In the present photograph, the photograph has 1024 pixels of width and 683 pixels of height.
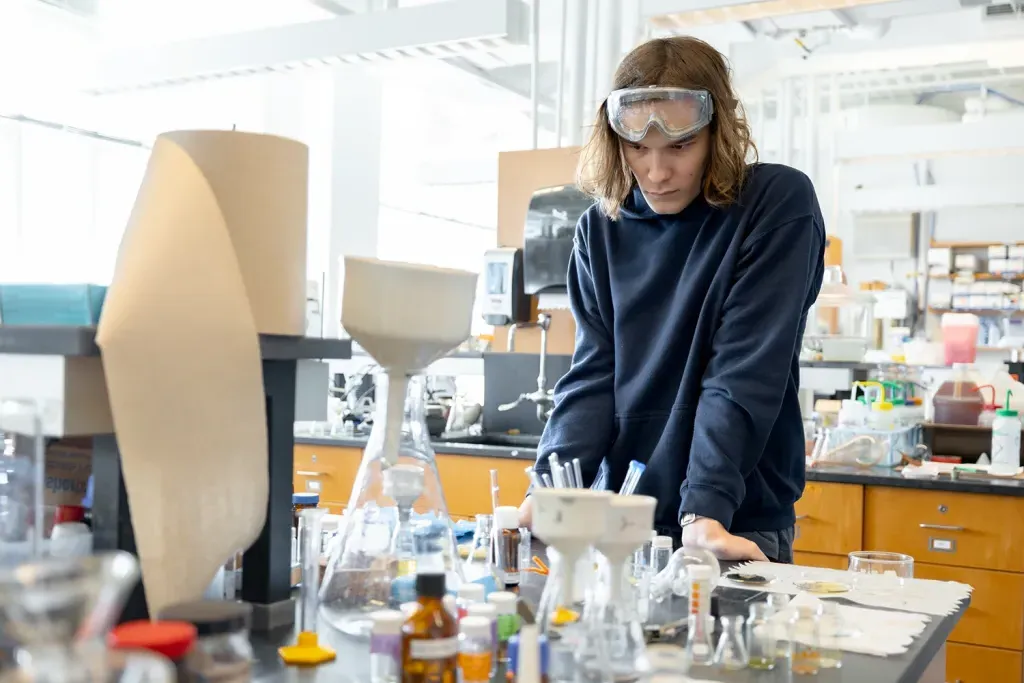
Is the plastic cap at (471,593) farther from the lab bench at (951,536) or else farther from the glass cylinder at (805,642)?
the lab bench at (951,536)

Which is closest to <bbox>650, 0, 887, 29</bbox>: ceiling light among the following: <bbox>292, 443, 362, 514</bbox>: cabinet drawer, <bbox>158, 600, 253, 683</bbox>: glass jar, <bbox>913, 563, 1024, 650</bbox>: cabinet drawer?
<bbox>913, 563, 1024, 650</bbox>: cabinet drawer

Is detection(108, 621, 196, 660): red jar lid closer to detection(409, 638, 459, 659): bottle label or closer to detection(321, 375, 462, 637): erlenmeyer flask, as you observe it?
detection(409, 638, 459, 659): bottle label

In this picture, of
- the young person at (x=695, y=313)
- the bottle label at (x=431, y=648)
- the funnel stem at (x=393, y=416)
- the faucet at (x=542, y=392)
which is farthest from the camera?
the faucet at (x=542, y=392)

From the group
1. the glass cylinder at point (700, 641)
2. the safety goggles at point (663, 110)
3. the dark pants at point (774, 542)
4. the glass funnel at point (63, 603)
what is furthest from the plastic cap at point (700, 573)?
the safety goggles at point (663, 110)

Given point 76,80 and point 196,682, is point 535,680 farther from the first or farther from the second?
point 76,80

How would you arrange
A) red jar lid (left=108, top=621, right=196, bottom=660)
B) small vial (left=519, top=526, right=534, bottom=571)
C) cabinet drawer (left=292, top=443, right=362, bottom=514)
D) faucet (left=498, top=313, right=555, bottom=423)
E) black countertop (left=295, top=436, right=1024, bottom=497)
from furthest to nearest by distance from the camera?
cabinet drawer (left=292, top=443, right=362, bottom=514) → faucet (left=498, top=313, right=555, bottom=423) → black countertop (left=295, top=436, right=1024, bottom=497) → small vial (left=519, top=526, right=534, bottom=571) → red jar lid (left=108, top=621, right=196, bottom=660)

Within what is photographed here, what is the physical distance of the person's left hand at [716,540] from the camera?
173cm

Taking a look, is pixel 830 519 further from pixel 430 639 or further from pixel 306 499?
pixel 430 639

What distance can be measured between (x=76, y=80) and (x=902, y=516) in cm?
479

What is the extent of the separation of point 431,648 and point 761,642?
43 cm

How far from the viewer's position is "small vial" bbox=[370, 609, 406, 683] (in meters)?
1.09

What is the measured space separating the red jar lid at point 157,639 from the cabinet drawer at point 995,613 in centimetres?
291

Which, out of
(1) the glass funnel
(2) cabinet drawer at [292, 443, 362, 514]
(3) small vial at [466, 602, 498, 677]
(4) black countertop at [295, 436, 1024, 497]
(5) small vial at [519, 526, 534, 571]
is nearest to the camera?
(1) the glass funnel

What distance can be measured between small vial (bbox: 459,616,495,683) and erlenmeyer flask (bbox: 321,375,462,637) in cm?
22
